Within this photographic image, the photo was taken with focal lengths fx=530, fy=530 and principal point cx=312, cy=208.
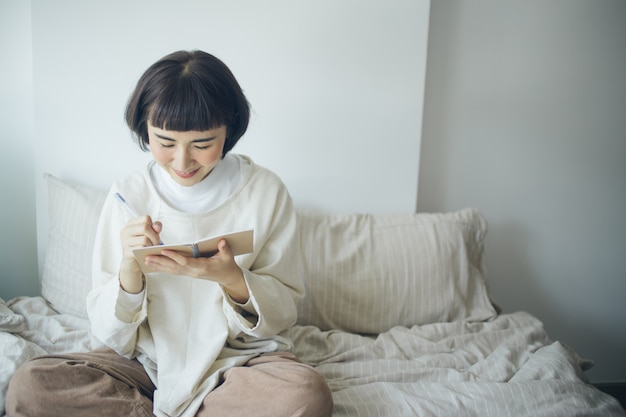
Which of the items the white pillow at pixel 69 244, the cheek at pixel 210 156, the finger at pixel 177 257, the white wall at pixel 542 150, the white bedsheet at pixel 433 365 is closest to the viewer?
the finger at pixel 177 257

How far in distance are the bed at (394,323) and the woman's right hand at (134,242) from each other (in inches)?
11.7

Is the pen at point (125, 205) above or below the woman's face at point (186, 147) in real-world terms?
below

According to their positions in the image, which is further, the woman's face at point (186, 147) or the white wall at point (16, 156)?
the white wall at point (16, 156)

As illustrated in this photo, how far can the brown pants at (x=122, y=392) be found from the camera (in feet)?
3.34

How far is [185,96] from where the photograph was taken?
1065 millimetres

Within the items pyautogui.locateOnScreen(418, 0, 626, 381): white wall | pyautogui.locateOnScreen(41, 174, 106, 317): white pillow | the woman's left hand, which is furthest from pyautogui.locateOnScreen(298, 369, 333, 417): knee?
pyautogui.locateOnScreen(418, 0, 626, 381): white wall

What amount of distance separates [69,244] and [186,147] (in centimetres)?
69

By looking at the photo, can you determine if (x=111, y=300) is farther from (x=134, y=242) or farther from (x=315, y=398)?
(x=315, y=398)

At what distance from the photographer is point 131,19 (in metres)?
1.62

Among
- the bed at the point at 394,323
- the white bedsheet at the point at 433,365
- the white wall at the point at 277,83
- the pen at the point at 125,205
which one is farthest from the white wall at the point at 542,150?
the pen at the point at 125,205

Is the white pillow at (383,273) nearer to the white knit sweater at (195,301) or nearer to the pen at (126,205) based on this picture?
the white knit sweater at (195,301)

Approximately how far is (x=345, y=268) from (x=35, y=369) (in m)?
0.88

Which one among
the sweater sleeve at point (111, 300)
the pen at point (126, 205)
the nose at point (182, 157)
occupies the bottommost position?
the sweater sleeve at point (111, 300)

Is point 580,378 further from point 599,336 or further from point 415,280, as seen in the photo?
point 599,336
